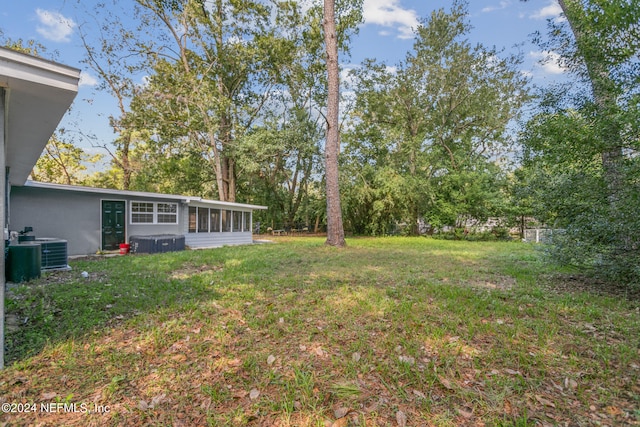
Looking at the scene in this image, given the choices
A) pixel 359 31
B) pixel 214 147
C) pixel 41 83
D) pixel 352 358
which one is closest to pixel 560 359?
pixel 352 358

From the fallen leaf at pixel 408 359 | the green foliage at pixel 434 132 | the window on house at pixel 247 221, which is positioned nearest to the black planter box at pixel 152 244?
the window on house at pixel 247 221

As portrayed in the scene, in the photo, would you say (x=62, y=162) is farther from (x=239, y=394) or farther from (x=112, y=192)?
(x=239, y=394)

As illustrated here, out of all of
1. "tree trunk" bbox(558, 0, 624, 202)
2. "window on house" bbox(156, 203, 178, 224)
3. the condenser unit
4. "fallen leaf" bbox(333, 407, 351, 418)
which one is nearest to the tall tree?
"tree trunk" bbox(558, 0, 624, 202)

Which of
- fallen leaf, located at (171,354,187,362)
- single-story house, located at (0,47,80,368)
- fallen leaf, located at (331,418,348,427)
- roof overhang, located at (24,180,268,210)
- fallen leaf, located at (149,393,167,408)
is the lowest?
fallen leaf, located at (331,418,348,427)

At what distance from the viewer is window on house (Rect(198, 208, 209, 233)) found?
1351 cm

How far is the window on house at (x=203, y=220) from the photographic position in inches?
532

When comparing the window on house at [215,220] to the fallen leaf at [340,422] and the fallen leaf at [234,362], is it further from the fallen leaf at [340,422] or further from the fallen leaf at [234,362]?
the fallen leaf at [340,422]

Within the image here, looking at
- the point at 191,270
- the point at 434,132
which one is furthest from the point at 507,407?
the point at 434,132

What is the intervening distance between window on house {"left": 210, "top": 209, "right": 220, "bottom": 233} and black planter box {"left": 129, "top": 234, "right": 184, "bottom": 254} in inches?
109

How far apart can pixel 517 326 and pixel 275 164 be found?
65.3ft

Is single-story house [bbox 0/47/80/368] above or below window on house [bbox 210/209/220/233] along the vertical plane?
above

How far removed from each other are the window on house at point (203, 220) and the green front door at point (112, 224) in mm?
3052

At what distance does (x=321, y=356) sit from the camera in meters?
2.69

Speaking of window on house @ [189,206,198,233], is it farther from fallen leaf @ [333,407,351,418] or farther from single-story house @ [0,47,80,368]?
fallen leaf @ [333,407,351,418]
